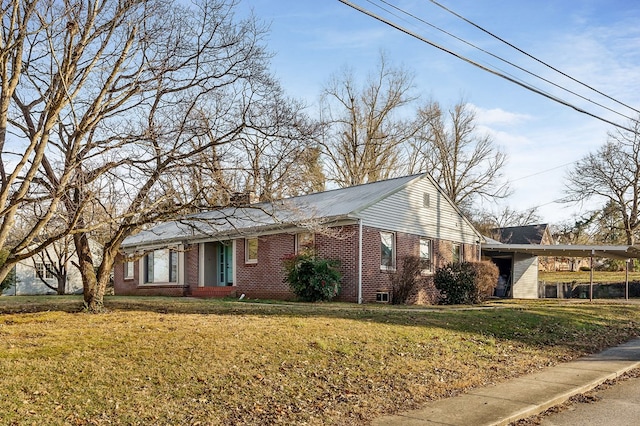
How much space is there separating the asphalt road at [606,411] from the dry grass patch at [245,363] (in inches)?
57.2

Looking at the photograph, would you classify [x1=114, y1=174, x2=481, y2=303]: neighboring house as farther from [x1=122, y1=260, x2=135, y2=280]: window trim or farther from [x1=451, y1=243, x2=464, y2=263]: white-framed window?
[x1=122, y1=260, x2=135, y2=280]: window trim

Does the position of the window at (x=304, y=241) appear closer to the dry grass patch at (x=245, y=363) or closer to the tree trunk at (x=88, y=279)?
the dry grass patch at (x=245, y=363)

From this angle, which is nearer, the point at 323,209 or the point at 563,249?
the point at 323,209

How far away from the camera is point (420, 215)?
75.2 feet

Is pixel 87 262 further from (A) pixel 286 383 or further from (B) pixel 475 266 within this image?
(B) pixel 475 266

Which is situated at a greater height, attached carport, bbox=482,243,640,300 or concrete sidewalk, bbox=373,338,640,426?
attached carport, bbox=482,243,640,300

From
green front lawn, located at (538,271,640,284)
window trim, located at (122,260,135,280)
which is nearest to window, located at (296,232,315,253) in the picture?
window trim, located at (122,260,135,280)

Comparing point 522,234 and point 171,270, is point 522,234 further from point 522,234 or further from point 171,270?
point 171,270

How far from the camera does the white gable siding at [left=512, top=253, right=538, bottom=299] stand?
102ft

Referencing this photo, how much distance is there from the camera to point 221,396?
22.9ft

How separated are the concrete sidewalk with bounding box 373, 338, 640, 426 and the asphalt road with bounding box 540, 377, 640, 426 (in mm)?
243

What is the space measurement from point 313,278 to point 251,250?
17.4ft

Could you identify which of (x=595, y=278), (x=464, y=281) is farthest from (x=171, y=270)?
(x=595, y=278)

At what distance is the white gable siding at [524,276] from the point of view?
3098 centimetres
